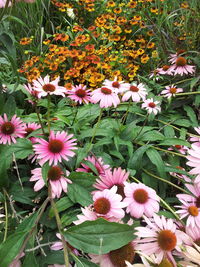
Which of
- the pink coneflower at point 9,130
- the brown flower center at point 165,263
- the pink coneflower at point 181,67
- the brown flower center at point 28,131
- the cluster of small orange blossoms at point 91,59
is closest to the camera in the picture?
the brown flower center at point 165,263

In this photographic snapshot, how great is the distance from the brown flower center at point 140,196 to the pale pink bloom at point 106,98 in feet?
0.89

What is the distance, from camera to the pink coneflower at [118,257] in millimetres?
681

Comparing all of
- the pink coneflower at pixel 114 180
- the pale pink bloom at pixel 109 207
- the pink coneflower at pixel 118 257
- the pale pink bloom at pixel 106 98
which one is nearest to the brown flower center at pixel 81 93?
the pale pink bloom at pixel 106 98

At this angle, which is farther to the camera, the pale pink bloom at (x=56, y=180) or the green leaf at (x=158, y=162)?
the green leaf at (x=158, y=162)

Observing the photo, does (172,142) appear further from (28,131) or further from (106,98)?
(28,131)

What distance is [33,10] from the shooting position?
2.32m

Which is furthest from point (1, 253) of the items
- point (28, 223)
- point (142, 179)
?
point (142, 179)

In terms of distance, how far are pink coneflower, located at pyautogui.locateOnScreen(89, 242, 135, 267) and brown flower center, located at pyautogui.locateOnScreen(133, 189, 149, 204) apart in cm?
11

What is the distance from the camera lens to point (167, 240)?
2.20 ft

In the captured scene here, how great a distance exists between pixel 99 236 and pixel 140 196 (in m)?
0.16

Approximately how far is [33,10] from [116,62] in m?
0.88

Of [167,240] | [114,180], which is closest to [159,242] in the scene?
[167,240]

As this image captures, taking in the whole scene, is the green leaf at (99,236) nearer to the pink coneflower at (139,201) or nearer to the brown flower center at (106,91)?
the pink coneflower at (139,201)

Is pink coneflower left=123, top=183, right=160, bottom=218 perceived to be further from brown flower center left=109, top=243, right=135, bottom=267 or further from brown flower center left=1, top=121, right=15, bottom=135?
brown flower center left=1, top=121, right=15, bottom=135
